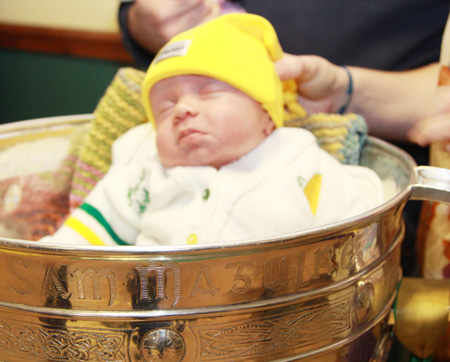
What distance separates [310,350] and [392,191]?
0.25 m

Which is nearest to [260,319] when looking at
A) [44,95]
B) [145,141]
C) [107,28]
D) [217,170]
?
[217,170]

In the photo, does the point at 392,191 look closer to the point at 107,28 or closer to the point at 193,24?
the point at 193,24

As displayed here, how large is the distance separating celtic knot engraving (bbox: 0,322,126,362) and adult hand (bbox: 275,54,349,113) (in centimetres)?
34

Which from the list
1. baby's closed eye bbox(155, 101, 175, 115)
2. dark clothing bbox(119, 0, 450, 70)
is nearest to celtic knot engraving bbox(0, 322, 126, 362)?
baby's closed eye bbox(155, 101, 175, 115)

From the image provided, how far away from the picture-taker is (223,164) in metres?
0.54

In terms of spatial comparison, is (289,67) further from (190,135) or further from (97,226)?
(97,226)

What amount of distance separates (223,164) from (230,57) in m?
0.12

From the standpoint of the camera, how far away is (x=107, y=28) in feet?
3.86

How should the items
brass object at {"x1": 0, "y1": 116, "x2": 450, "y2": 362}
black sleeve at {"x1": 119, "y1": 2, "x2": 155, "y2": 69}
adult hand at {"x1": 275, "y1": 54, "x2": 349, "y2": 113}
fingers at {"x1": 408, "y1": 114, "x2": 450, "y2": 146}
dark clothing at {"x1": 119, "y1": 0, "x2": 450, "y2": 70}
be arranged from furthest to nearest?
black sleeve at {"x1": 119, "y1": 2, "x2": 155, "y2": 69} → dark clothing at {"x1": 119, "y1": 0, "x2": 450, "y2": 70} → adult hand at {"x1": 275, "y1": 54, "x2": 349, "y2": 113} → fingers at {"x1": 408, "y1": 114, "x2": 450, "y2": 146} → brass object at {"x1": 0, "y1": 116, "x2": 450, "y2": 362}

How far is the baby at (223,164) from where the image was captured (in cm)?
50

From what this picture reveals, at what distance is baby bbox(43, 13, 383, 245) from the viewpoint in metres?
0.50

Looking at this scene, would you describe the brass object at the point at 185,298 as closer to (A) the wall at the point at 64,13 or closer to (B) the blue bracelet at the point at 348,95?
(B) the blue bracelet at the point at 348,95

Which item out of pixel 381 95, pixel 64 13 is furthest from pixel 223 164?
pixel 64 13

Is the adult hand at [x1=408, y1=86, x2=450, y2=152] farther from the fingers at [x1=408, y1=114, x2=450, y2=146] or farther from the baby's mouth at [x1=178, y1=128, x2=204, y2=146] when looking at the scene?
the baby's mouth at [x1=178, y1=128, x2=204, y2=146]
